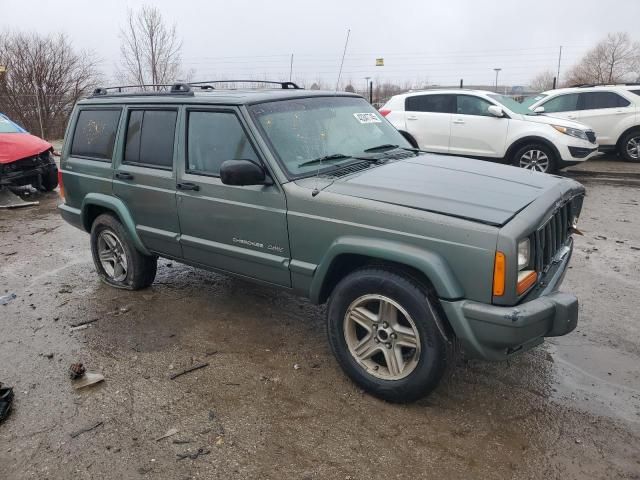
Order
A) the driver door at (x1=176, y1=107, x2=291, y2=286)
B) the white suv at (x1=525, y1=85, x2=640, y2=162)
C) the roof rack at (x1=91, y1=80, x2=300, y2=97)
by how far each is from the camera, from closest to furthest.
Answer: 1. the driver door at (x1=176, y1=107, x2=291, y2=286)
2. the roof rack at (x1=91, y1=80, x2=300, y2=97)
3. the white suv at (x1=525, y1=85, x2=640, y2=162)

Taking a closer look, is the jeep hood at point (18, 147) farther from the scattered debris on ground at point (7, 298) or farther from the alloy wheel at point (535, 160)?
the alloy wheel at point (535, 160)

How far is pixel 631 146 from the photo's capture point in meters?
11.9

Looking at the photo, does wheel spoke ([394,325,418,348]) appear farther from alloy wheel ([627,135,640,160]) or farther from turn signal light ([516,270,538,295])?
alloy wheel ([627,135,640,160])

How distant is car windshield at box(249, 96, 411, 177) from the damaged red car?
25.1ft

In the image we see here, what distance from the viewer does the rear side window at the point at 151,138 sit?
4.28m

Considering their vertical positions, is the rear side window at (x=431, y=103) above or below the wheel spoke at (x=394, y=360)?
above

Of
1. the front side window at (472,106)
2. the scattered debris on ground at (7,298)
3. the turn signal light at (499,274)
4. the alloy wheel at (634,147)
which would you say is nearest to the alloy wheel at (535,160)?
the front side window at (472,106)

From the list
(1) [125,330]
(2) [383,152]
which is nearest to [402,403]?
(2) [383,152]

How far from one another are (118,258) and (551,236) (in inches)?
155

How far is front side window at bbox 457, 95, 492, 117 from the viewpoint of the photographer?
1002cm

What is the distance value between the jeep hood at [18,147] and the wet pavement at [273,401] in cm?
550

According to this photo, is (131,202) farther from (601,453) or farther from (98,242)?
(601,453)

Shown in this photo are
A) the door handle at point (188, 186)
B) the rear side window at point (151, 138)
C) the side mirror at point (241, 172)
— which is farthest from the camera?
the rear side window at point (151, 138)

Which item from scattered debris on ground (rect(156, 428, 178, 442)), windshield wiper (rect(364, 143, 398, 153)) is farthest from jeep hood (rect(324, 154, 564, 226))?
scattered debris on ground (rect(156, 428, 178, 442))
